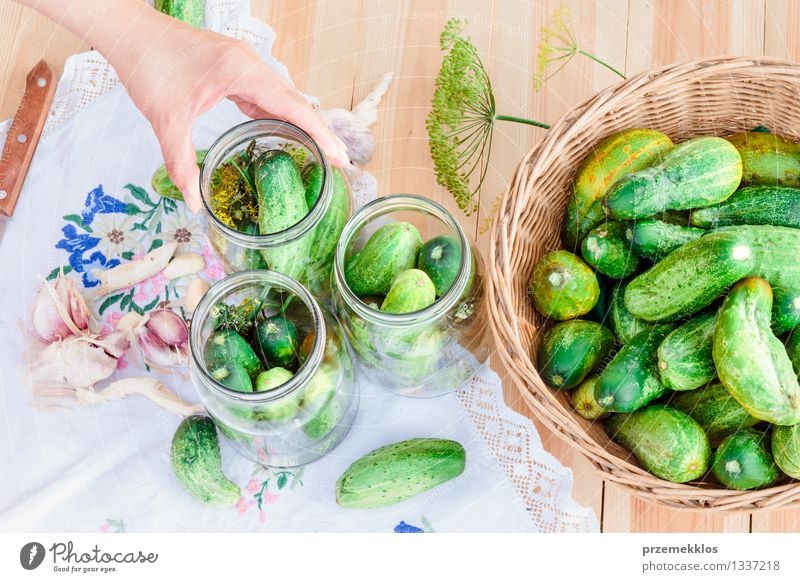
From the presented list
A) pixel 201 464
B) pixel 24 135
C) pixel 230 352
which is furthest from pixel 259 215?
pixel 24 135

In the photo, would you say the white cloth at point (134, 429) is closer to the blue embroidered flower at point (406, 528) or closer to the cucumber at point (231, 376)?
the blue embroidered flower at point (406, 528)

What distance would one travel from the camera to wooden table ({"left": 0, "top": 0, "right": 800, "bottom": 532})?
35.2 inches

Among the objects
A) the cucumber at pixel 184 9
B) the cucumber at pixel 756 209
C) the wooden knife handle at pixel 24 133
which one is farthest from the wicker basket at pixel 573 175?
the wooden knife handle at pixel 24 133

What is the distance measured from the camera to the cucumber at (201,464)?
781 millimetres

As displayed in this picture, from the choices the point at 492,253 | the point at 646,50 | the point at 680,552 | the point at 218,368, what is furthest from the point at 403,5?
the point at 680,552

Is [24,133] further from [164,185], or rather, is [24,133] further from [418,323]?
[418,323]

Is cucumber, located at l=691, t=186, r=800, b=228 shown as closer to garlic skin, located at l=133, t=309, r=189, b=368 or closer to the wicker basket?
the wicker basket

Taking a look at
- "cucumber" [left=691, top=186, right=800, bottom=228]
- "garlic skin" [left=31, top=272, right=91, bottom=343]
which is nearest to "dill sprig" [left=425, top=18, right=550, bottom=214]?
"cucumber" [left=691, top=186, right=800, bottom=228]

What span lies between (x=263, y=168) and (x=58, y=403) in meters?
0.38

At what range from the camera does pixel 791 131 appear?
79cm

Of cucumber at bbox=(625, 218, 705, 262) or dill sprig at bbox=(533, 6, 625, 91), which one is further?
dill sprig at bbox=(533, 6, 625, 91)

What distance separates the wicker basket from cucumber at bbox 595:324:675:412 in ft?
0.14

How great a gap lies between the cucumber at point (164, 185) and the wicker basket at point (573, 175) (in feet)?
1.25

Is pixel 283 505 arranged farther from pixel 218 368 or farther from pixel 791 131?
pixel 791 131
